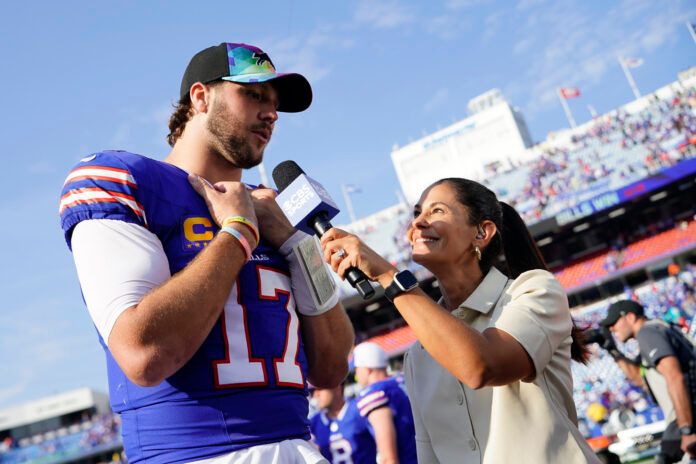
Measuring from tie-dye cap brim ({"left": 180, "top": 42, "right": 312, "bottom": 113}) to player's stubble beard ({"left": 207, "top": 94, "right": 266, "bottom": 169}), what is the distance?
107 mm

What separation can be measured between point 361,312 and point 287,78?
1337 inches

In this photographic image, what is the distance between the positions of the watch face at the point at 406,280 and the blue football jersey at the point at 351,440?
12.0ft

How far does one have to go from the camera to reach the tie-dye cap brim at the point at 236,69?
2.27 meters

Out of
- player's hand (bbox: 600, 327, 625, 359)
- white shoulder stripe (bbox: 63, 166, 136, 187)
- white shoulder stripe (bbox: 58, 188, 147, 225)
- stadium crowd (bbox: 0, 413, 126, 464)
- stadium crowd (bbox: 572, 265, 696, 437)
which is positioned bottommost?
stadium crowd (bbox: 572, 265, 696, 437)

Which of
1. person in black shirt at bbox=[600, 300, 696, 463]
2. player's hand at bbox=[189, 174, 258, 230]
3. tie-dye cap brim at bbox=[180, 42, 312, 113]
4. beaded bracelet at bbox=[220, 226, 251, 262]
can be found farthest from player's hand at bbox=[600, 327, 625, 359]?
beaded bracelet at bbox=[220, 226, 251, 262]

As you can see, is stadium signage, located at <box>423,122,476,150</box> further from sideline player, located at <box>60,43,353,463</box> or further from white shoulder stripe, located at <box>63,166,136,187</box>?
white shoulder stripe, located at <box>63,166,136,187</box>

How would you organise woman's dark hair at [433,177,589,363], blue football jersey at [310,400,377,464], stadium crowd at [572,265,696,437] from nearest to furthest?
woman's dark hair at [433,177,589,363], blue football jersey at [310,400,377,464], stadium crowd at [572,265,696,437]

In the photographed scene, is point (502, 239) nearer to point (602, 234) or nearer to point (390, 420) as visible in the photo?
point (390, 420)

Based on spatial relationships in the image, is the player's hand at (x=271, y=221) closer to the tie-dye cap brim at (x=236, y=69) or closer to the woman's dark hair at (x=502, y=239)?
the tie-dye cap brim at (x=236, y=69)

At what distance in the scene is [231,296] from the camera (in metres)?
1.88

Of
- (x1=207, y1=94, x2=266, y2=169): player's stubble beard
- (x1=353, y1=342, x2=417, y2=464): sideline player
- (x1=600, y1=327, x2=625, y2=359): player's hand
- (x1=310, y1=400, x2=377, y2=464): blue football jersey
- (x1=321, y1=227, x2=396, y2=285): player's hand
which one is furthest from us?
(x1=600, y1=327, x2=625, y2=359): player's hand

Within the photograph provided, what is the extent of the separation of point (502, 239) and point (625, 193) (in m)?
27.7

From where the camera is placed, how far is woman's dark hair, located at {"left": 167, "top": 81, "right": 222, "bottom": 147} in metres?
2.42

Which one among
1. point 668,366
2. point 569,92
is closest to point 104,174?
point 668,366
